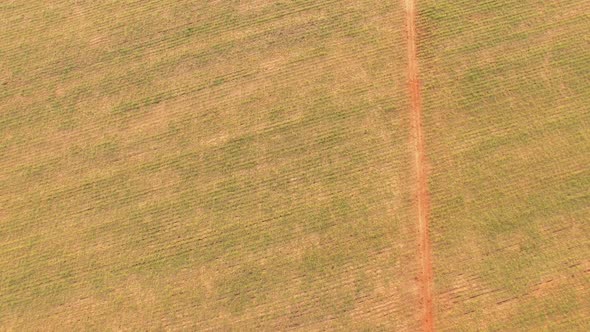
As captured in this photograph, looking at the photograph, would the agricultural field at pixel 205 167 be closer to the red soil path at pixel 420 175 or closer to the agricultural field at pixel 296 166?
the agricultural field at pixel 296 166

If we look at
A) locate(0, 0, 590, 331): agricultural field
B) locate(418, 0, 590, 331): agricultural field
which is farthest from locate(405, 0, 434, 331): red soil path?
locate(418, 0, 590, 331): agricultural field

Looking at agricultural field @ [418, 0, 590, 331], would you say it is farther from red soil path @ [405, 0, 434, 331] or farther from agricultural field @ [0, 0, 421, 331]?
agricultural field @ [0, 0, 421, 331]

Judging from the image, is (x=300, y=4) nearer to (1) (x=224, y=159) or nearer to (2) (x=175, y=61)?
(2) (x=175, y=61)

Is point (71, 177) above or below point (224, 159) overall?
above

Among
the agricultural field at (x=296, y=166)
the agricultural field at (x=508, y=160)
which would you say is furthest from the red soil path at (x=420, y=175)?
the agricultural field at (x=508, y=160)

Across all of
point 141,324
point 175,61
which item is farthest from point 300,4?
point 141,324

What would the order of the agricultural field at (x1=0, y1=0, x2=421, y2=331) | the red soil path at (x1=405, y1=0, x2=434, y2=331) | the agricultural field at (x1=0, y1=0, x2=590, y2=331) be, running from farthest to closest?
the agricultural field at (x1=0, y1=0, x2=421, y2=331) → the agricultural field at (x1=0, y1=0, x2=590, y2=331) → the red soil path at (x1=405, y1=0, x2=434, y2=331)
